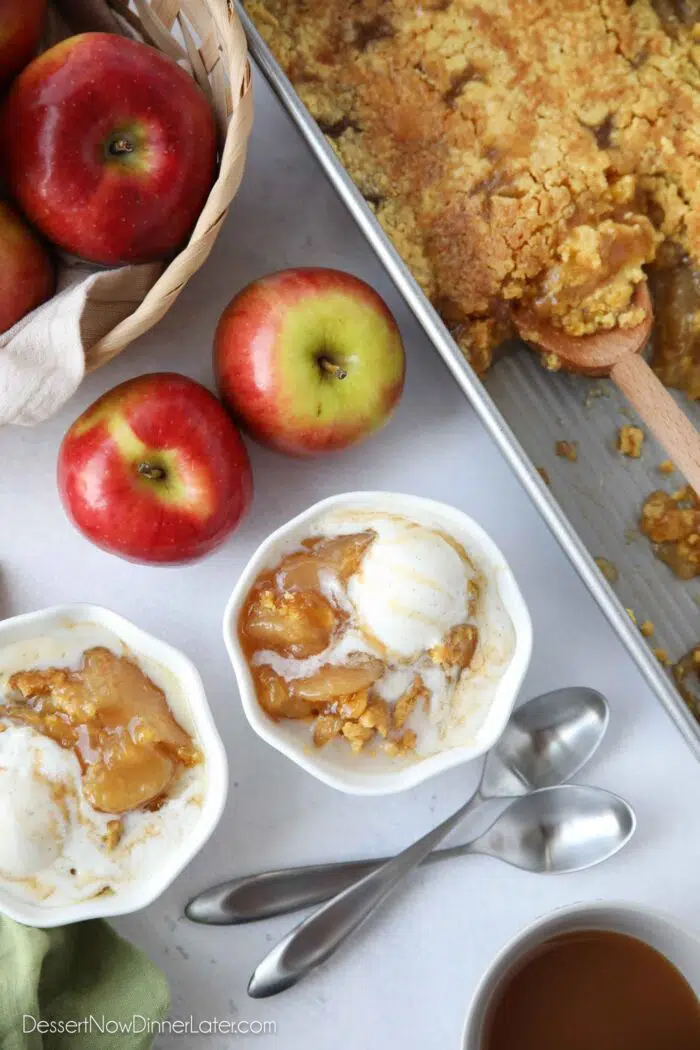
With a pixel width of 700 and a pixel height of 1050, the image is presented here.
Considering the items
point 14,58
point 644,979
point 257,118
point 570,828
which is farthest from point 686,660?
point 14,58

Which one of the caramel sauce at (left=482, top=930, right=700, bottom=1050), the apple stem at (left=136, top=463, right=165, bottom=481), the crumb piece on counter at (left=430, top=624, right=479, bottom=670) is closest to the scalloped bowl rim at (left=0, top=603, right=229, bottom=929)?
the apple stem at (left=136, top=463, right=165, bottom=481)

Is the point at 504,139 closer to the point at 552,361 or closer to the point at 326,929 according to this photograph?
the point at 552,361

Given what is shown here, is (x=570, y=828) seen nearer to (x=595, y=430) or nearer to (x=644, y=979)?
(x=644, y=979)

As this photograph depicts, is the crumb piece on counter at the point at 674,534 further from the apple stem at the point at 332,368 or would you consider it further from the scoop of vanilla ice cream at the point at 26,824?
the scoop of vanilla ice cream at the point at 26,824

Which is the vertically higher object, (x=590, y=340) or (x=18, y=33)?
(x=18, y=33)

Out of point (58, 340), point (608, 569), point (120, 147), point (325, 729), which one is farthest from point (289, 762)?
point (120, 147)
